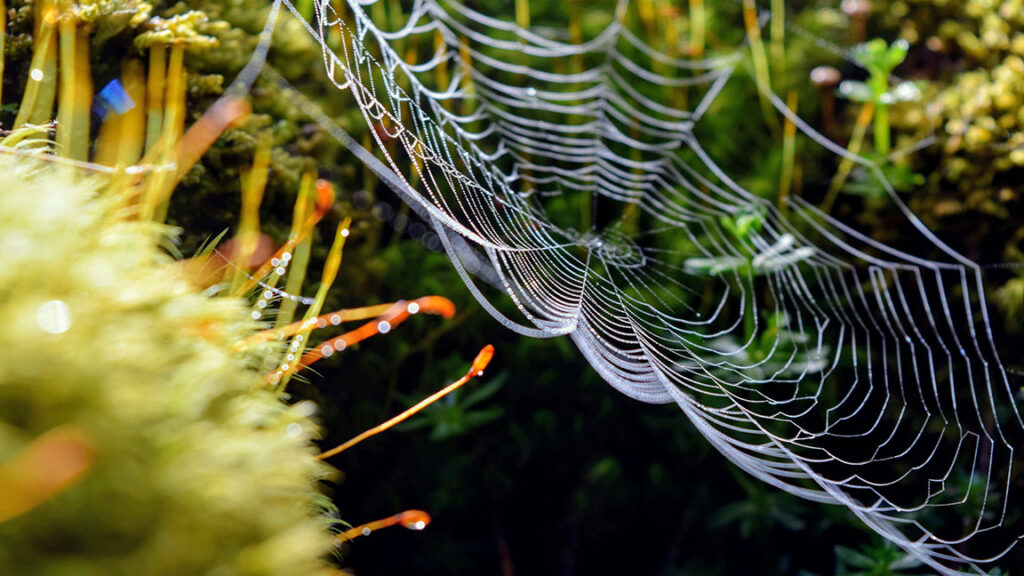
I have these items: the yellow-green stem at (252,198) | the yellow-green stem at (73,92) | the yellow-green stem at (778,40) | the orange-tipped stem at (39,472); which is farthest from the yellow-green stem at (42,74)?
the yellow-green stem at (778,40)

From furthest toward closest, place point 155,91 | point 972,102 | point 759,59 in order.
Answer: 1. point 759,59
2. point 972,102
3. point 155,91

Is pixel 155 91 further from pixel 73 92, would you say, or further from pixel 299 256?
pixel 299 256

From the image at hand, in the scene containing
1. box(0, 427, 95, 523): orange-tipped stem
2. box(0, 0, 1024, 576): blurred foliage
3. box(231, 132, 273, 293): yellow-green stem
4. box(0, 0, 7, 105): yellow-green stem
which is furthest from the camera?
box(0, 0, 1024, 576): blurred foliage

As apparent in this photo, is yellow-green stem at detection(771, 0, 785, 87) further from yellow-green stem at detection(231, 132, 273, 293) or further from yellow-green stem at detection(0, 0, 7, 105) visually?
yellow-green stem at detection(0, 0, 7, 105)

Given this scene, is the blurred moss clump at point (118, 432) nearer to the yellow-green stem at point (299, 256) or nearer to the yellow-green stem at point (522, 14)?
the yellow-green stem at point (299, 256)

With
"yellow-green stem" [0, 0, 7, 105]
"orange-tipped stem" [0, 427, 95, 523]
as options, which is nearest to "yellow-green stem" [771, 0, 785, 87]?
"yellow-green stem" [0, 0, 7, 105]

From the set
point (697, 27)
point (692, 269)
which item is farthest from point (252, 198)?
point (697, 27)
